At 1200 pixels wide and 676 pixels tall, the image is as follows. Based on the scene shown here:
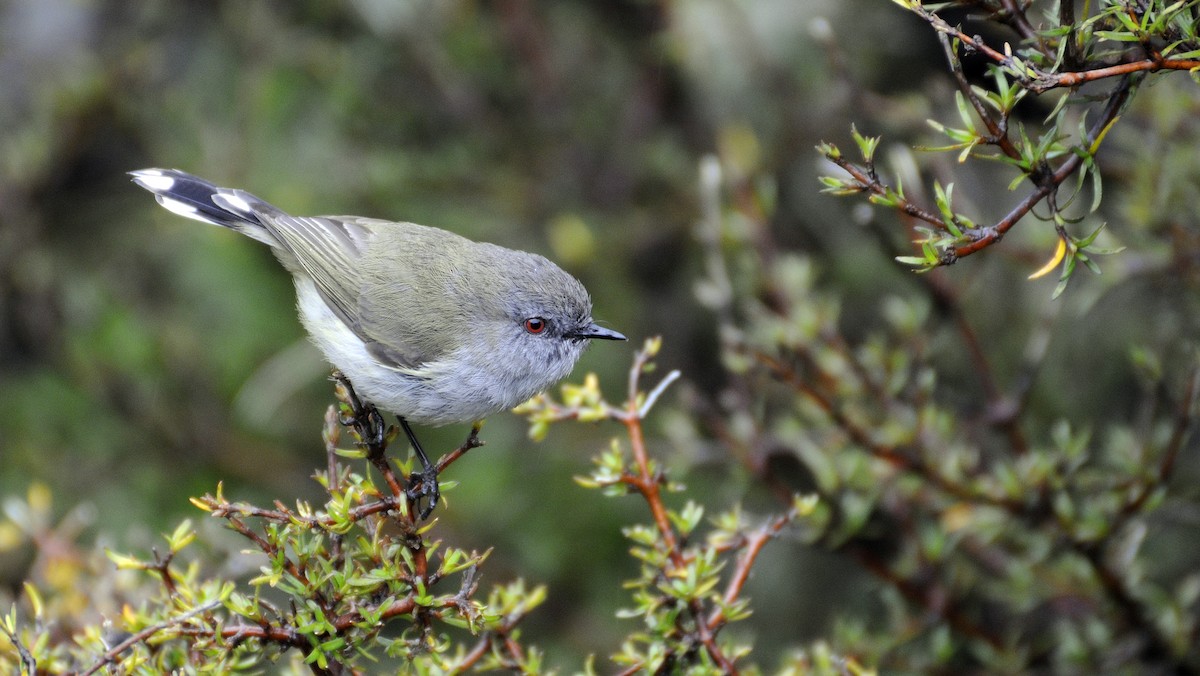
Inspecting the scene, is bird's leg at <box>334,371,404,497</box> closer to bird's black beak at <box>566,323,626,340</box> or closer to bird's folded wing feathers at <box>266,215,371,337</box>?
bird's folded wing feathers at <box>266,215,371,337</box>

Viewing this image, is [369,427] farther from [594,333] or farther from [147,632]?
[147,632]

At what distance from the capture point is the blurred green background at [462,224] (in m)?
4.84

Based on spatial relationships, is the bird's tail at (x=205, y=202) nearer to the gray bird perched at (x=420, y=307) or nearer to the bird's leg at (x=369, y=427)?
the gray bird perched at (x=420, y=307)

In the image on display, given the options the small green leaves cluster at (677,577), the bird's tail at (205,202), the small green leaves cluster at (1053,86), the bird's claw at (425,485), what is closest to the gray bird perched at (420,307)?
the bird's tail at (205,202)

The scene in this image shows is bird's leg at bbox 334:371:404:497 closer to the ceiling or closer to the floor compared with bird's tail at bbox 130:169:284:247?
closer to the floor

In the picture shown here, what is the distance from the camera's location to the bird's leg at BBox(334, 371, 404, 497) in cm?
247

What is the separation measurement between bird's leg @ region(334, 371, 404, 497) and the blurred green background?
163 centimetres

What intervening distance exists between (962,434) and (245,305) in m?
3.62

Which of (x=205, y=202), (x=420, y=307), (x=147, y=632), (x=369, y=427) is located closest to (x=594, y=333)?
(x=420, y=307)

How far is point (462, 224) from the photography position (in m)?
5.43

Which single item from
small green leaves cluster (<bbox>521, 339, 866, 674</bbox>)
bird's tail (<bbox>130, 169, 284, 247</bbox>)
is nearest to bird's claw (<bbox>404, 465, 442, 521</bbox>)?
small green leaves cluster (<bbox>521, 339, 866, 674</bbox>)

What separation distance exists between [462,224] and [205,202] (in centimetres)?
177

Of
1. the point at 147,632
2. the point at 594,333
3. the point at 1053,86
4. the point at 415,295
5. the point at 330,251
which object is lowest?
the point at 594,333

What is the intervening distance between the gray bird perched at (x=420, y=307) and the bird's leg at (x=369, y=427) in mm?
43
